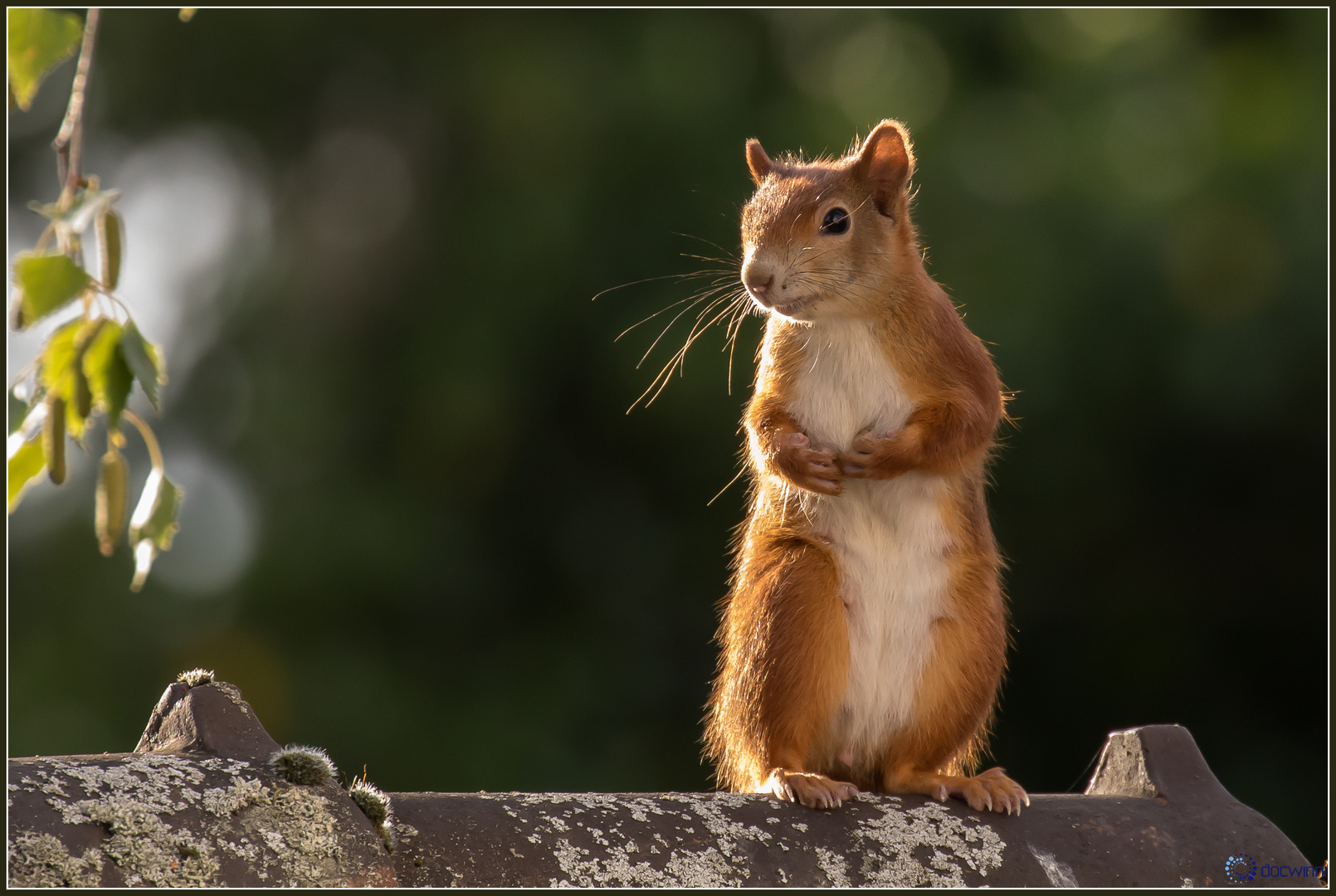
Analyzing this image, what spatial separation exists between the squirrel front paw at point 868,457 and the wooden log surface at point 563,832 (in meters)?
0.70

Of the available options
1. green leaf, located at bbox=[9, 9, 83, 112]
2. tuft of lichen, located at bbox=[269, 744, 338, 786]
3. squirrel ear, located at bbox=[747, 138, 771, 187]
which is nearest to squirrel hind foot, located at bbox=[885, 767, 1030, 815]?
tuft of lichen, located at bbox=[269, 744, 338, 786]

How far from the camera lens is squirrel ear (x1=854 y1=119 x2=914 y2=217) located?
9.34 ft

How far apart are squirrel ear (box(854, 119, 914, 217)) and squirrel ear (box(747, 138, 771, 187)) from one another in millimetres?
299

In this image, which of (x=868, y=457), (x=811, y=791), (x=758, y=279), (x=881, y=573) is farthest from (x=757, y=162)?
(x=811, y=791)

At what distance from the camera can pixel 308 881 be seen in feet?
5.25

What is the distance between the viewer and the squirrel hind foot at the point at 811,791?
2.18 m

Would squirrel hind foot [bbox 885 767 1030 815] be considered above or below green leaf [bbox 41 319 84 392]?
below

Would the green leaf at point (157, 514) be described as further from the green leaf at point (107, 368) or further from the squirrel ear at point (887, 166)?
the squirrel ear at point (887, 166)

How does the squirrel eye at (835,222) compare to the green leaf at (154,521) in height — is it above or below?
above

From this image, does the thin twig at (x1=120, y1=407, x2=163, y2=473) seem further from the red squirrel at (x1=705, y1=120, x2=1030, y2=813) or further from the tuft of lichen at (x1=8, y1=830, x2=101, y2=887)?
the red squirrel at (x1=705, y1=120, x2=1030, y2=813)

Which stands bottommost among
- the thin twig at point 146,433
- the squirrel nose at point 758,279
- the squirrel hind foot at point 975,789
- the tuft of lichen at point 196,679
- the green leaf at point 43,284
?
the squirrel hind foot at point 975,789

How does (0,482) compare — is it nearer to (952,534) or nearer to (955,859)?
(955,859)

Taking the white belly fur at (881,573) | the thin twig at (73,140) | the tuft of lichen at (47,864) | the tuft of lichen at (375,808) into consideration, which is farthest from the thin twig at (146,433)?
the white belly fur at (881,573)

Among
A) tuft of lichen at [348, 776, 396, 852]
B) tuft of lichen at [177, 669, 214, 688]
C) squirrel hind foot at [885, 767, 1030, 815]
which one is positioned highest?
tuft of lichen at [177, 669, 214, 688]
